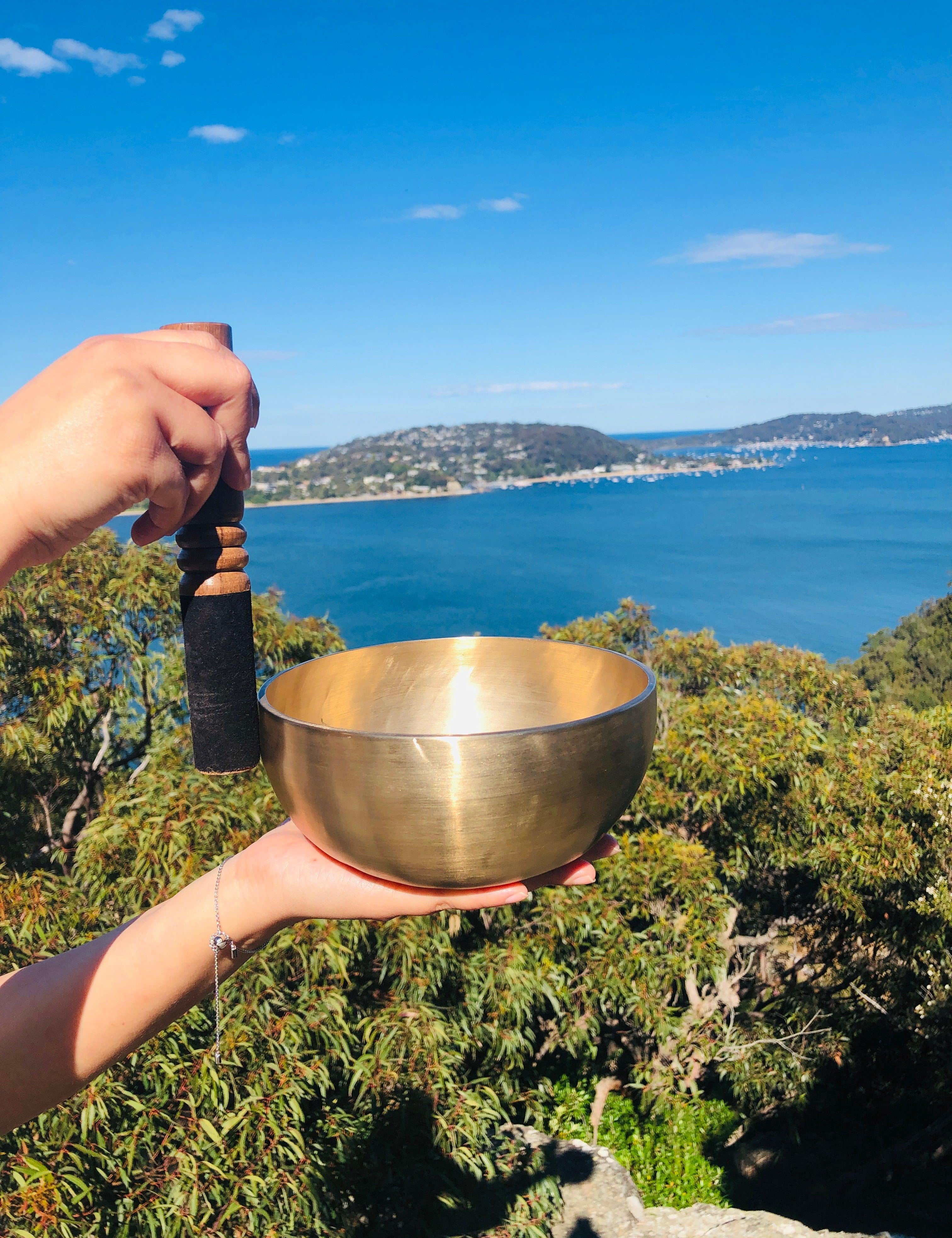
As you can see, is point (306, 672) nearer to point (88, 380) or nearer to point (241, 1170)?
point (88, 380)

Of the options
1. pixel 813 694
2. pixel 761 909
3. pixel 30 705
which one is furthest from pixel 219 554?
pixel 813 694

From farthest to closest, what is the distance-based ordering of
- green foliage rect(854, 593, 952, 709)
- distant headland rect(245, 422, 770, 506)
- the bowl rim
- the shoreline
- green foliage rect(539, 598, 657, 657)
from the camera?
distant headland rect(245, 422, 770, 506)
the shoreline
green foliage rect(854, 593, 952, 709)
green foliage rect(539, 598, 657, 657)
the bowl rim

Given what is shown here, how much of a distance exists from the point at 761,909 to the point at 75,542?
21.4 feet

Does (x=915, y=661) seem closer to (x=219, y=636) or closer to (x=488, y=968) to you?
(x=488, y=968)

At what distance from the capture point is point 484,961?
12.3ft

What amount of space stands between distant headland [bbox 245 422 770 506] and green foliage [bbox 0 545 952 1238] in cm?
6715

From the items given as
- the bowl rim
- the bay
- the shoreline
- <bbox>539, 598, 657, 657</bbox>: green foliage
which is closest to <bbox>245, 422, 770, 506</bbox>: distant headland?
the shoreline

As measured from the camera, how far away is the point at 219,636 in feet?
2.81

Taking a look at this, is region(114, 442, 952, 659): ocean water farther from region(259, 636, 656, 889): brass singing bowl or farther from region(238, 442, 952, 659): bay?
region(259, 636, 656, 889): brass singing bowl

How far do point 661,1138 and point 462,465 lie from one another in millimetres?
84642

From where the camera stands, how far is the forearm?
0.83 metres

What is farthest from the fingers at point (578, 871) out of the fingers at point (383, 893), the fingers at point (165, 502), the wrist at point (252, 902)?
the fingers at point (165, 502)

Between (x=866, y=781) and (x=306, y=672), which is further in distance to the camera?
(x=866, y=781)

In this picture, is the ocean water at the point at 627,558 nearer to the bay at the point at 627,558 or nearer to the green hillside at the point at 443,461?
the bay at the point at 627,558
